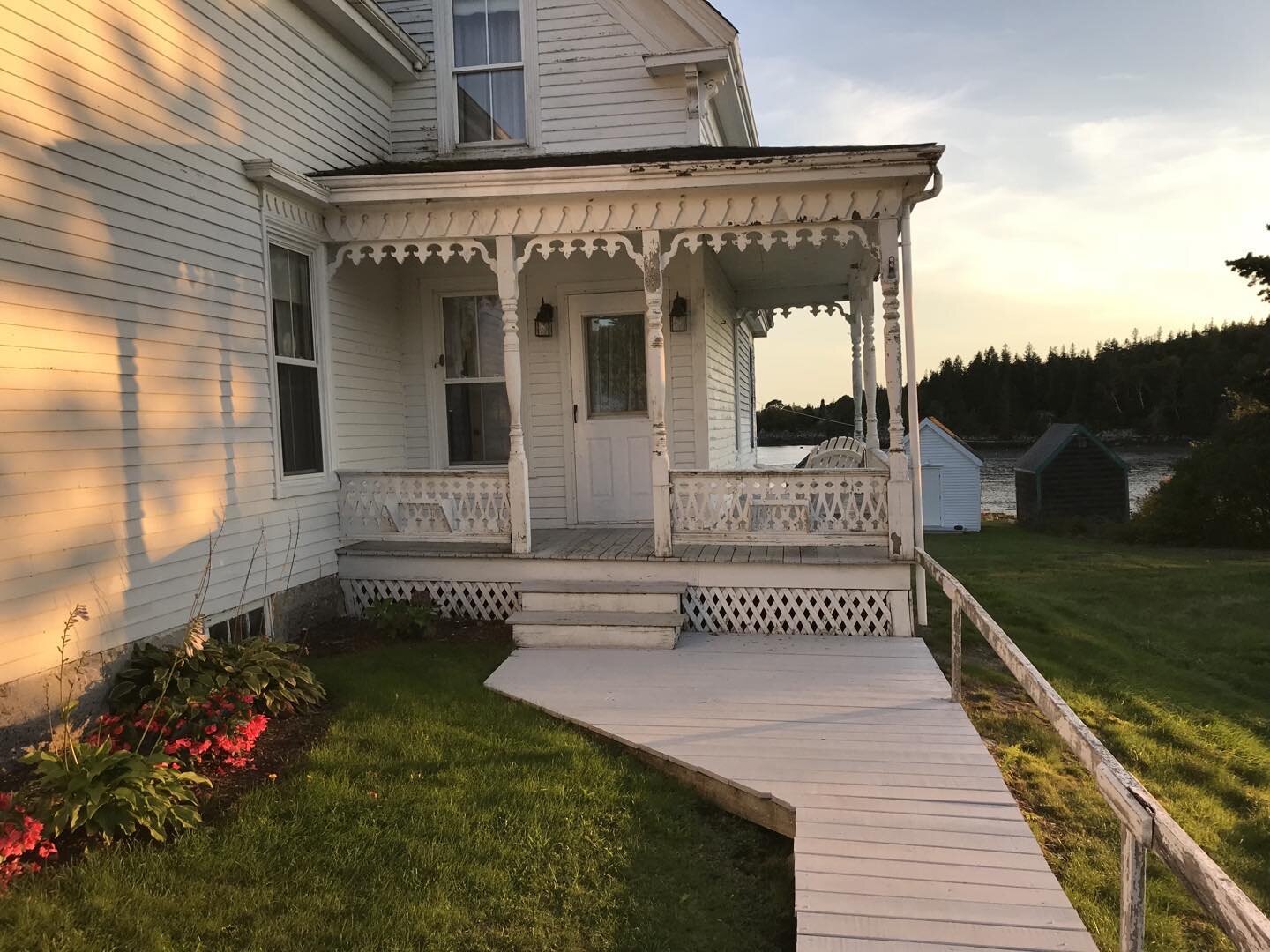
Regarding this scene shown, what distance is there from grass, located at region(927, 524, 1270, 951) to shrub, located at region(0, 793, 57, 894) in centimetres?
410

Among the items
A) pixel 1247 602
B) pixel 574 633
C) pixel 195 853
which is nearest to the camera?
pixel 195 853

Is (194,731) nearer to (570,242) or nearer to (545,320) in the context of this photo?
(570,242)

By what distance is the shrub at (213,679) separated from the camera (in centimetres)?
456

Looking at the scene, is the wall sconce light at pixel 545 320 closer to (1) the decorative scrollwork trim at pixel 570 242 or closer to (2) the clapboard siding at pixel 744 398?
(1) the decorative scrollwork trim at pixel 570 242

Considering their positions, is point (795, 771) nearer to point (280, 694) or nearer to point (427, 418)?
point (280, 694)

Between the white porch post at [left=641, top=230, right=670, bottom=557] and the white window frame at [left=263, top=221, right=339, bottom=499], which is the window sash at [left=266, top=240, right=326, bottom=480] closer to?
the white window frame at [left=263, top=221, right=339, bottom=499]

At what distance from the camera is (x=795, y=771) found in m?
4.02

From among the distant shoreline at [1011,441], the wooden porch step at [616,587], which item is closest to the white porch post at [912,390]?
the wooden porch step at [616,587]

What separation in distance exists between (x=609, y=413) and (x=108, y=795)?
19.5 ft

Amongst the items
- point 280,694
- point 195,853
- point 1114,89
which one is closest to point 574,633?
point 280,694

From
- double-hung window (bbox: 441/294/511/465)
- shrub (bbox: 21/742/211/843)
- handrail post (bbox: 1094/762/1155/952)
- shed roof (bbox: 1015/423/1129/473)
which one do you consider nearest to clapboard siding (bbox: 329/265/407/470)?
double-hung window (bbox: 441/294/511/465)

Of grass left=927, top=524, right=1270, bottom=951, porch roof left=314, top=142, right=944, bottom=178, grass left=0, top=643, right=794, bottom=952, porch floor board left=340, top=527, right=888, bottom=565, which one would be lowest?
grass left=927, top=524, right=1270, bottom=951

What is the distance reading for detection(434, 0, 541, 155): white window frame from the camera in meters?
8.77

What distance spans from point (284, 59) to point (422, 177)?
5.33 ft
